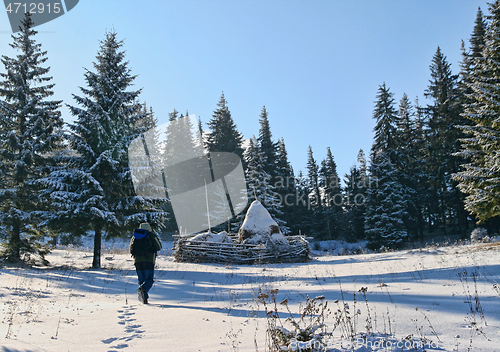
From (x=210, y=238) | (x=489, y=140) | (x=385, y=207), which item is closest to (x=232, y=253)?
(x=210, y=238)

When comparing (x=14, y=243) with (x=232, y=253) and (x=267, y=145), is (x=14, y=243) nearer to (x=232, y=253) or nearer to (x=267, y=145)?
(x=232, y=253)

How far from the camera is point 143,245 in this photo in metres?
7.15

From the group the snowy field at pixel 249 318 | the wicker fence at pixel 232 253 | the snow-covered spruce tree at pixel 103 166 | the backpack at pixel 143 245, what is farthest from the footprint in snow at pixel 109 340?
the wicker fence at pixel 232 253

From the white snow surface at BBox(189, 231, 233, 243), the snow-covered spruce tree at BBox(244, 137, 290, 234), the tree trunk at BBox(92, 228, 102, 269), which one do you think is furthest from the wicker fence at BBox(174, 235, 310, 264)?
the snow-covered spruce tree at BBox(244, 137, 290, 234)

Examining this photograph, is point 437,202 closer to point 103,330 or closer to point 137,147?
point 137,147

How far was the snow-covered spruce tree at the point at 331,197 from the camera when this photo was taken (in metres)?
44.6

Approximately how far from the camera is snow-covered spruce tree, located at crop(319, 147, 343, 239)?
1754 inches

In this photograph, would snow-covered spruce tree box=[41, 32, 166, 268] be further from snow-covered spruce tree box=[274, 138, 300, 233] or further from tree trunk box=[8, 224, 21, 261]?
snow-covered spruce tree box=[274, 138, 300, 233]

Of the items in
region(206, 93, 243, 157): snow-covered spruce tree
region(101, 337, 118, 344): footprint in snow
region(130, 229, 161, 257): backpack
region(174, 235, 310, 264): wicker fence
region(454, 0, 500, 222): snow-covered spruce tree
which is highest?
region(206, 93, 243, 157): snow-covered spruce tree

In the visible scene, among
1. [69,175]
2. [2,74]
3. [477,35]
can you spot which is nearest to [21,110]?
[2,74]

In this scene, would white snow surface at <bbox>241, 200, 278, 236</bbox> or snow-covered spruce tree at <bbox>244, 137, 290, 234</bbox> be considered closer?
white snow surface at <bbox>241, 200, 278, 236</bbox>

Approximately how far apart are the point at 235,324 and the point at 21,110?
1562 cm

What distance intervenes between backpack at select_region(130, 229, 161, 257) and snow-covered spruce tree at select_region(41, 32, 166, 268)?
6707 mm

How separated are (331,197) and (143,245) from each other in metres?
45.1
